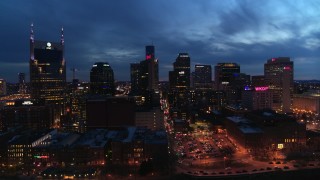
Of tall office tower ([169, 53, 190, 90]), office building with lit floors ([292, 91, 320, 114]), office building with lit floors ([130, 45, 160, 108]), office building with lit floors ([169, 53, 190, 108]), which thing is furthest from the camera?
office building with lit floors ([130, 45, 160, 108])

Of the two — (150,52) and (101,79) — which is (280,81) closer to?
(150,52)

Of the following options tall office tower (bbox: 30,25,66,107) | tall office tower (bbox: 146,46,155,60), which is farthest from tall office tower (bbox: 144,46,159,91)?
tall office tower (bbox: 30,25,66,107)

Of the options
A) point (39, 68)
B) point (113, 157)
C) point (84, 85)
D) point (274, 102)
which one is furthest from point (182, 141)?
point (84, 85)

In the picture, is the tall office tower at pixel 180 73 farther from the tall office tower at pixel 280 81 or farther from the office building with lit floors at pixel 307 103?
the office building with lit floors at pixel 307 103

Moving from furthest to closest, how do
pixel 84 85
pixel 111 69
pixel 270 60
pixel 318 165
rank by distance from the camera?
pixel 84 85, pixel 111 69, pixel 270 60, pixel 318 165

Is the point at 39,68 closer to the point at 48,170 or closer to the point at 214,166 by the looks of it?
the point at 48,170

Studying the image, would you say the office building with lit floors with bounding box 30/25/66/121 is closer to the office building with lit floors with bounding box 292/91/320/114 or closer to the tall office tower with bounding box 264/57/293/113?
the tall office tower with bounding box 264/57/293/113

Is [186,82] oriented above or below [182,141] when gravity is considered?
above
